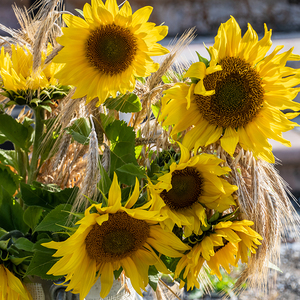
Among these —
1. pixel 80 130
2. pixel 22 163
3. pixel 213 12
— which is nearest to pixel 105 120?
pixel 80 130

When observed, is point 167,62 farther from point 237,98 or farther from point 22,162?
point 22,162

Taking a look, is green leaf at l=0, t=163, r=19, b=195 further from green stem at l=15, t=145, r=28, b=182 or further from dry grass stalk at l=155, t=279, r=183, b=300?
dry grass stalk at l=155, t=279, r=183, b=300

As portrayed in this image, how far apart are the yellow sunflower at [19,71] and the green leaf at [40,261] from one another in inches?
5.2

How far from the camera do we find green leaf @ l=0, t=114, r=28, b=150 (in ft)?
1.03

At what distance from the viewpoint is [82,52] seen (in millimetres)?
254

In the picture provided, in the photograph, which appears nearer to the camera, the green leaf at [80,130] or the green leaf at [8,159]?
the green leaf at [80,130]

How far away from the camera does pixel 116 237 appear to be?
242mm

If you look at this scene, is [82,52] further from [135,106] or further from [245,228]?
[245,228]

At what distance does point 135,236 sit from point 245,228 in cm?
8

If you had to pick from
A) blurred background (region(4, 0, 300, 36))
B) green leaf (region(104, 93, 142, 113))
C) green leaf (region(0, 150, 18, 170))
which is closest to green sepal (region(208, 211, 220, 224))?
green leaf (region(104, 93, 142, 113))

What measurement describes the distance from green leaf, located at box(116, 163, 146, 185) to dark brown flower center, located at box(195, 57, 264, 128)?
0.21 feet

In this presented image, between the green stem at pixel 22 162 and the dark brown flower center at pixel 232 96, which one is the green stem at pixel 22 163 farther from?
the dark brown flower center at pixel 232 96

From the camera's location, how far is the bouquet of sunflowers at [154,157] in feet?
0.75

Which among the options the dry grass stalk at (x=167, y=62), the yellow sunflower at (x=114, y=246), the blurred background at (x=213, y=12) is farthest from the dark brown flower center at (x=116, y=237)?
the blurred background at (x=213, y=12)
